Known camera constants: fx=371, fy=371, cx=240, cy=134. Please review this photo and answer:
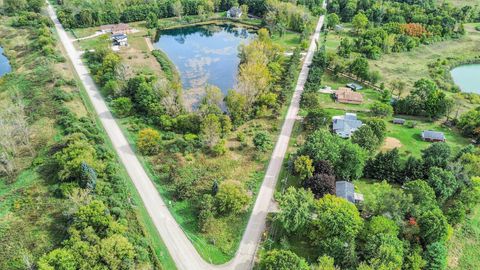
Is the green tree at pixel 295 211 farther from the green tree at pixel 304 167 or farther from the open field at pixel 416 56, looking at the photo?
the open field at pixel 416 56

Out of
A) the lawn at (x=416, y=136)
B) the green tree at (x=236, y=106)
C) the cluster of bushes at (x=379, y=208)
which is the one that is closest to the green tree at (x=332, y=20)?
the lawn at (x=416, y=136)

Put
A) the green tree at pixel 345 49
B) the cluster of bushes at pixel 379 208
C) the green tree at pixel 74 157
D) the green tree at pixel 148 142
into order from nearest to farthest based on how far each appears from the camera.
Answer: the cluster of bushes at pixel 379 208 → the green tree at pixel 74 157 → the green tree at pixel 148 142 → the green tree at pixel 345 49

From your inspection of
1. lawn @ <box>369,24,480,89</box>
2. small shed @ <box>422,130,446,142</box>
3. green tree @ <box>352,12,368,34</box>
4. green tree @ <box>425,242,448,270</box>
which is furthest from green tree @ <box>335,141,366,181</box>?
green tree @ <box>352,12,368,34</box>

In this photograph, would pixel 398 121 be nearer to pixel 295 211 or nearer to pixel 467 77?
pixel 295 211

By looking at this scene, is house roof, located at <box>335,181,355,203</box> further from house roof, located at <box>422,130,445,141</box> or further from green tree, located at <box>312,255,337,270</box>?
house roof, located at <box>422,130,445,141</box>

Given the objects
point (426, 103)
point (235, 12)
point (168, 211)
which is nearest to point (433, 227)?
point (168, 211)

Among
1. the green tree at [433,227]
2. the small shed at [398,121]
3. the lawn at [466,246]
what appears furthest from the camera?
the small shed at [398,121]
